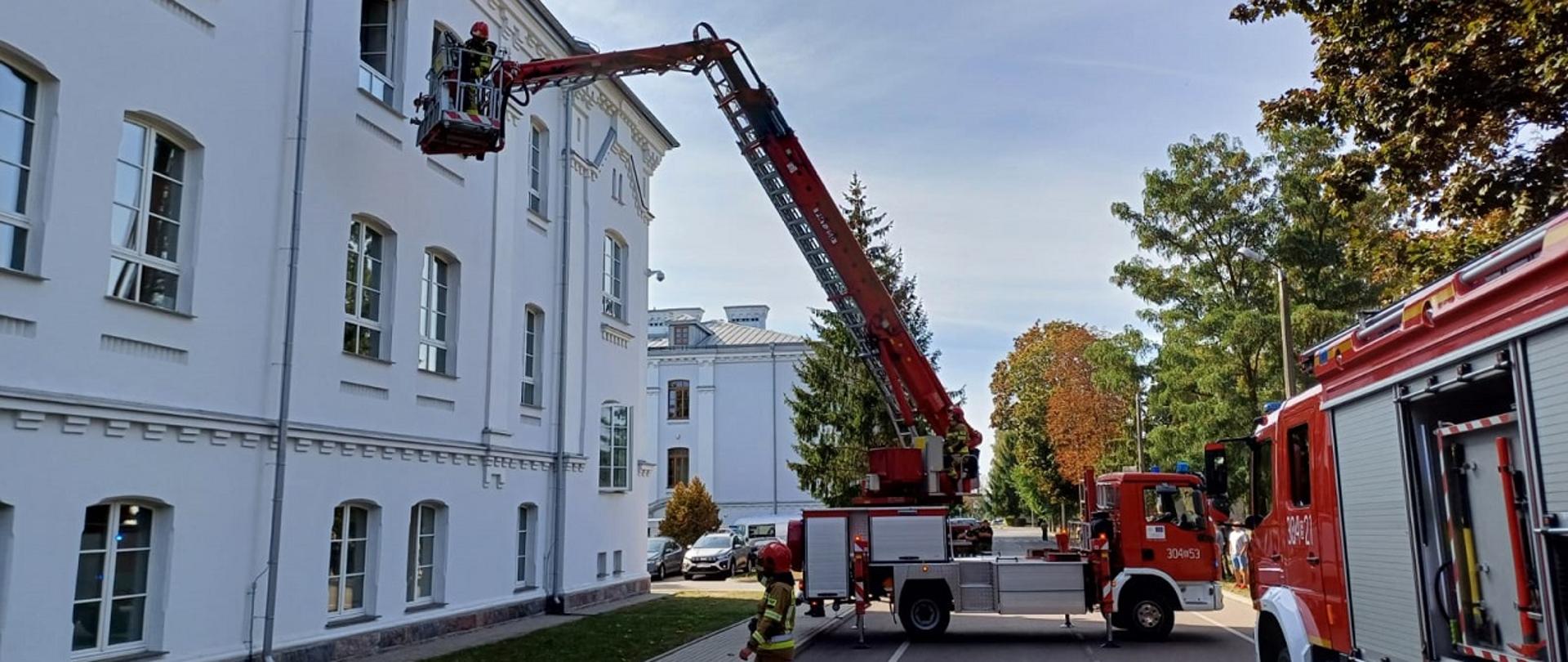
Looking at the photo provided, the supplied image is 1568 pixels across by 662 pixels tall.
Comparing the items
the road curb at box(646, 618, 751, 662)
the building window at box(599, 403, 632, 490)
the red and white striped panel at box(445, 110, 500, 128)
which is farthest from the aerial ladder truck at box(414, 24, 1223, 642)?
the building window at box(599, 403, 632, 490)

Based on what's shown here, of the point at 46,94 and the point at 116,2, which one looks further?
the point at 116,2

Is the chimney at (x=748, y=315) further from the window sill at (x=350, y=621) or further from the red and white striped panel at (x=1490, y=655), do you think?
the red and white striped panel at (x=1490, y=655)

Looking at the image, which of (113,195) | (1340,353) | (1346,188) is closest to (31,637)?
(113,195)

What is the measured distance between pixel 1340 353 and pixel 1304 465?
1255 mm

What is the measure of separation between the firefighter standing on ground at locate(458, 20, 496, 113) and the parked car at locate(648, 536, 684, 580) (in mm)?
18713

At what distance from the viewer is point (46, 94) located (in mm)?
9328

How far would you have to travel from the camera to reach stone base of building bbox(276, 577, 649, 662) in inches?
485

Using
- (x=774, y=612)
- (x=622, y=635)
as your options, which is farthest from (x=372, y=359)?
(x=774, y=612)

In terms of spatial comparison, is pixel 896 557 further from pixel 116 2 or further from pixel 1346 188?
pixel 116 2

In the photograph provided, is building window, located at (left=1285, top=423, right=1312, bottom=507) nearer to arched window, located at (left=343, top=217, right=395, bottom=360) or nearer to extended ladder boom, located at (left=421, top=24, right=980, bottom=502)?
extended ladder boom, located at (left=421, top=24, right=980, bottom=502)

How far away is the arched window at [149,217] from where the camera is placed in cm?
1011

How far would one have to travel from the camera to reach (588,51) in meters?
20.5

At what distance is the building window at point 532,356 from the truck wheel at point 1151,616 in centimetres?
1043

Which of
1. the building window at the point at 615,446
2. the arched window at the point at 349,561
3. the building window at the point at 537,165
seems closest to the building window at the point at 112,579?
the arched window at the point at 349,561
